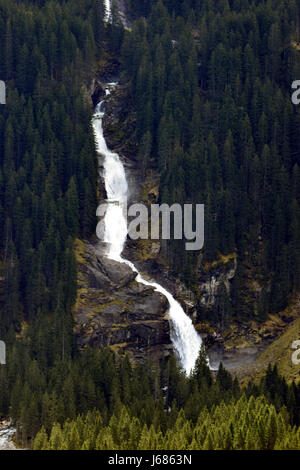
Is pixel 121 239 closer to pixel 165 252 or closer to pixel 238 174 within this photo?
pixel 165 252

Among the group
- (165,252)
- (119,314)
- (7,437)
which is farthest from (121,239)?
(7,437)

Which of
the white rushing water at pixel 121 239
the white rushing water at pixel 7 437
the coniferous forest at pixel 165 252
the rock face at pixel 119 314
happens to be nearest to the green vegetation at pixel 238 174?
the coniferous forest at pixel 165 252

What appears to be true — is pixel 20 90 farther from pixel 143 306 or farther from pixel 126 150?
pixel 143 306

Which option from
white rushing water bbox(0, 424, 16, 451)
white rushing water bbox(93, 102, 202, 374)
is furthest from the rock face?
white rushing water bbox(0, 424, 16, 451)

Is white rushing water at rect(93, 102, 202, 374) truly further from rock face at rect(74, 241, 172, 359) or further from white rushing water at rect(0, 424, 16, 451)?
white rushing water at rect(0, 424, 16, 451)

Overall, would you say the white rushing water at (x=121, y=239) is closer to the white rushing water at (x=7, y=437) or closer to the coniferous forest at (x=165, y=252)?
the coniferous forest at (x=165, y=252)

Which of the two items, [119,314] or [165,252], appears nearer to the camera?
[119,314]
